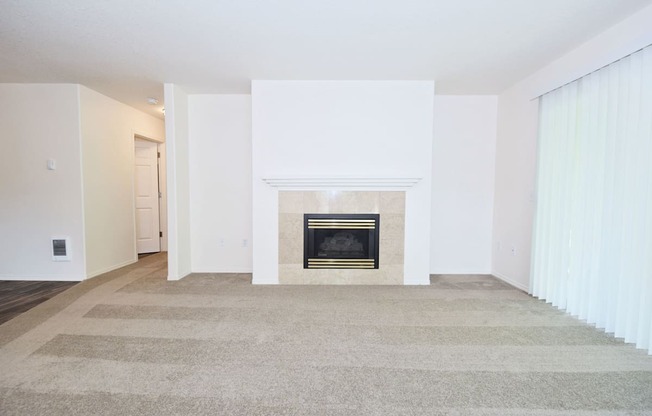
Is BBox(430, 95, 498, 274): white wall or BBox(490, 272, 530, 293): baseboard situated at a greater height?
BBox(430, 95, 498, 274): white wall

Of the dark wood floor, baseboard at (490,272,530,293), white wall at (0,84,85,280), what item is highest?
white wall at (0,84,85,280)

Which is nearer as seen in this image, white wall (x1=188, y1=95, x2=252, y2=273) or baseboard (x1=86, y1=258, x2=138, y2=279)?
baseboard (x1=86, y1=258, x2=138, y2=279)

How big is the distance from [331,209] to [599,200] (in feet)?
8.35

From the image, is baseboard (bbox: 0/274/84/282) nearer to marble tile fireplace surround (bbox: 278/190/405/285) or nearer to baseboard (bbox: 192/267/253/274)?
baseboard (bbox: 192/267/253/274)

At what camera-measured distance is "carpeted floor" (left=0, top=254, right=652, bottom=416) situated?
5.24 feet

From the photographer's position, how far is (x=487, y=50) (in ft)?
9.04

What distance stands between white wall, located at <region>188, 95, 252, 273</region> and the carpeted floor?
1.06 meters

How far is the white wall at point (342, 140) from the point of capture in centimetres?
356

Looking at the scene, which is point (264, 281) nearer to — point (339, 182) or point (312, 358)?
point (339, 182)

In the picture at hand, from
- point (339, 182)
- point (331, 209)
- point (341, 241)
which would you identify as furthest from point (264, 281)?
point (339, 182)

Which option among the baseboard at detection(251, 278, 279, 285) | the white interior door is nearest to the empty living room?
the baseboard at detection(251, 278, 279, 285)

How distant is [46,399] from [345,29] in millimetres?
3156

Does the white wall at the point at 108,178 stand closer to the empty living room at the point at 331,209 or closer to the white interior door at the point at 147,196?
the empty living room at the point at 331,209

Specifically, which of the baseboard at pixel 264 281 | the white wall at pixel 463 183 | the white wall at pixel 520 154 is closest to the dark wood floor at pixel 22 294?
the baseboard at pixel 264 281
